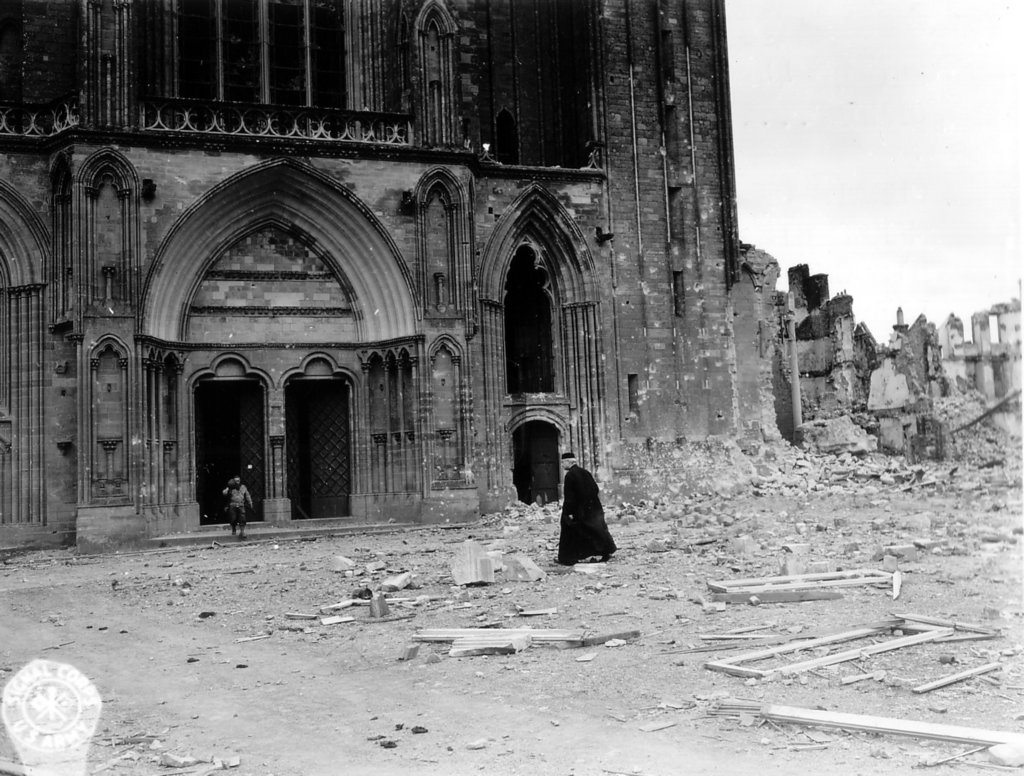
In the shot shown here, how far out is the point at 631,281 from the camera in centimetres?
2434

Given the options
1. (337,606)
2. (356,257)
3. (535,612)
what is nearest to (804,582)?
(535,612)

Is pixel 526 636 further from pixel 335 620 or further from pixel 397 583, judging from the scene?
pixel 397 583

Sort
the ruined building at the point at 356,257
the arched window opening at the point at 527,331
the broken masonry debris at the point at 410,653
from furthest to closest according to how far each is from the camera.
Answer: the arched window opening at the point at 527,331, the ruined building at the point at 356,257, the broken masonry debris at the point at 410,653

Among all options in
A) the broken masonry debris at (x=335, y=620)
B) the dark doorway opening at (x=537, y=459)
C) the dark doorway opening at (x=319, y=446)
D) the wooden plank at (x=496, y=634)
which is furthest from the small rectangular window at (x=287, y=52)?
the wooden plank at (x=496, y=634)

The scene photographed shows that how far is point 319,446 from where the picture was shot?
22.8 meters

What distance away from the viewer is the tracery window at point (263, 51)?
2258 cm

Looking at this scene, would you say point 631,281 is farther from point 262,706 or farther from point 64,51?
point 262,706

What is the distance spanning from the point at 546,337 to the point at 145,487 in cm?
1006

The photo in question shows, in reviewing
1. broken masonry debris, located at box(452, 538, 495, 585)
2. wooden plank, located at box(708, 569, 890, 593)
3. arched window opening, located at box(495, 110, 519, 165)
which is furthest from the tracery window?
wooden plank, located at box(708, 569, 890, 593)

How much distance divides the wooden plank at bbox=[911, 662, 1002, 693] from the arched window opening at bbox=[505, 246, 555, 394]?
709 inches

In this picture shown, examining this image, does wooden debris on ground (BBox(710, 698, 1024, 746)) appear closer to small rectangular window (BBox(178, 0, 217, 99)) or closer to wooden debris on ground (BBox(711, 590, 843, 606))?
wooden debris on ground (BBox(711, 590, 843, 606))

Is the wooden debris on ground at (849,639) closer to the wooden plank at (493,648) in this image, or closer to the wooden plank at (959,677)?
the wooden plank at (959,677)

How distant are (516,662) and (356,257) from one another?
15.7 metres

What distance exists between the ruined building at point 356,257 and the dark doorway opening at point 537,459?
98mm
